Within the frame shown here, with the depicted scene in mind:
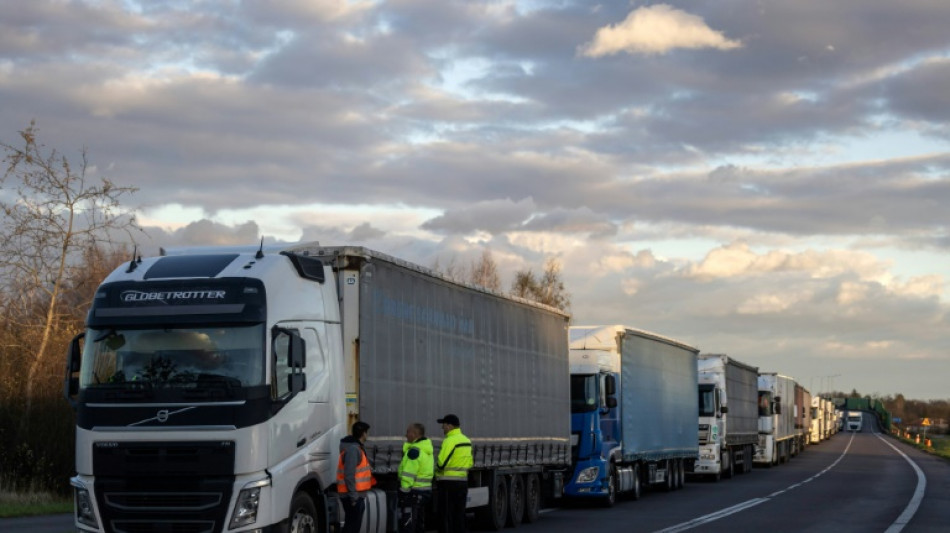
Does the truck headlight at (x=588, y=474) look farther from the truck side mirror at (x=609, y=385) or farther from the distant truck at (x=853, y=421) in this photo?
the distant truck at (x=853, y=421)

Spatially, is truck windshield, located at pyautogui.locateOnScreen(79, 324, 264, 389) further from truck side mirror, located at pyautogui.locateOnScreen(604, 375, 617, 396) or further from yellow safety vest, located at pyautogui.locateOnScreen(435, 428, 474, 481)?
truck side mirror, located at pyautogui.locateOnScreen(604, 375, 617, 396)

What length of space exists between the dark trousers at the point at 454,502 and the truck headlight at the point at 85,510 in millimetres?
5593

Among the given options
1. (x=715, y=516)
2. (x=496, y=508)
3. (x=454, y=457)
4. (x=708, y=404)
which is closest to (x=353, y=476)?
(x=454, y=457)

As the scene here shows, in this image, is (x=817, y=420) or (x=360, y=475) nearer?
(x=360, y=475)

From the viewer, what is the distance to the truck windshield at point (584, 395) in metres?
27.7

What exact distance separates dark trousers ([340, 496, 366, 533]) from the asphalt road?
260 inches

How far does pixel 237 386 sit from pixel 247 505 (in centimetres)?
118

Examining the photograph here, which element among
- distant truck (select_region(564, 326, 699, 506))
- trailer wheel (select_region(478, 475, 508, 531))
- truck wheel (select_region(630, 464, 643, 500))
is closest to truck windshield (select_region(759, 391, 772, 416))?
distant truck (select_region(564, 326, 699, 506))

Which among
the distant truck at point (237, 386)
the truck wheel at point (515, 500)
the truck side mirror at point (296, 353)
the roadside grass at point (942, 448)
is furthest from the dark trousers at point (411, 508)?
the roadside grass at point (942, 448)

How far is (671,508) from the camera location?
27.5 m

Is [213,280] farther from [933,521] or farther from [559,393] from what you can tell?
[933,521]

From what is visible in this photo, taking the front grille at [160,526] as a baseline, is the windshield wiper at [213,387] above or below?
above

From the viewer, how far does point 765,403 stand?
56531mm

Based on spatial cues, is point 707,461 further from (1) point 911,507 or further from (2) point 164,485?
(2) point 164,485
